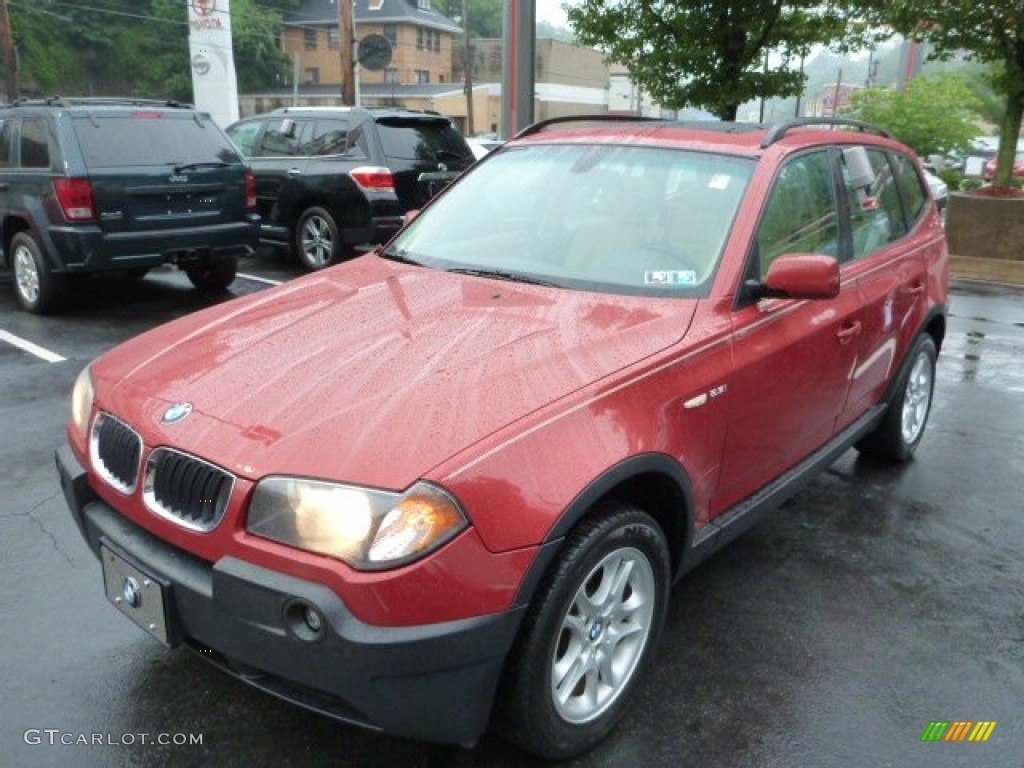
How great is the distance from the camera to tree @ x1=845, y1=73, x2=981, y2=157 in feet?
66.8

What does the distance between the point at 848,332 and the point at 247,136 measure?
9.15 m

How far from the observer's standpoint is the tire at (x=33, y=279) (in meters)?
7.47

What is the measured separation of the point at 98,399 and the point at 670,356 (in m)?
1.71

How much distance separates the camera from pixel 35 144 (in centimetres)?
741

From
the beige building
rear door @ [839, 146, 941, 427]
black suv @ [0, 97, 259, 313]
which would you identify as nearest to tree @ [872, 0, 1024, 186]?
rear door @ [839, 146, 941, 427]

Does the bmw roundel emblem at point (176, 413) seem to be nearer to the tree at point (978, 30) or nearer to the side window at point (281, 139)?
the side window at point (281, 139)

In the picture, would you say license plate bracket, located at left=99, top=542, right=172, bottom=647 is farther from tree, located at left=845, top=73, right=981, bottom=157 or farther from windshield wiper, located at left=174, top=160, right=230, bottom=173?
tree, located at left=845, top=73, right=981, bottom=157

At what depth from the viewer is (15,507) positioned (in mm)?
4031

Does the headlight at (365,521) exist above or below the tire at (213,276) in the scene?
above

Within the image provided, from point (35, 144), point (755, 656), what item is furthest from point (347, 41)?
point (755, 656)

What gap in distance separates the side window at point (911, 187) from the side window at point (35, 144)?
6.31 meters

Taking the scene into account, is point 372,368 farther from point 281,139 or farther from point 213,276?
point 281,139

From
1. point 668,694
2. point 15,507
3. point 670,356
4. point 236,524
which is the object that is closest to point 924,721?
point 668,694

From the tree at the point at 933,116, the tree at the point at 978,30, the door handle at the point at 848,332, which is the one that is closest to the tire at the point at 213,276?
the door handle at the point at 848,332
